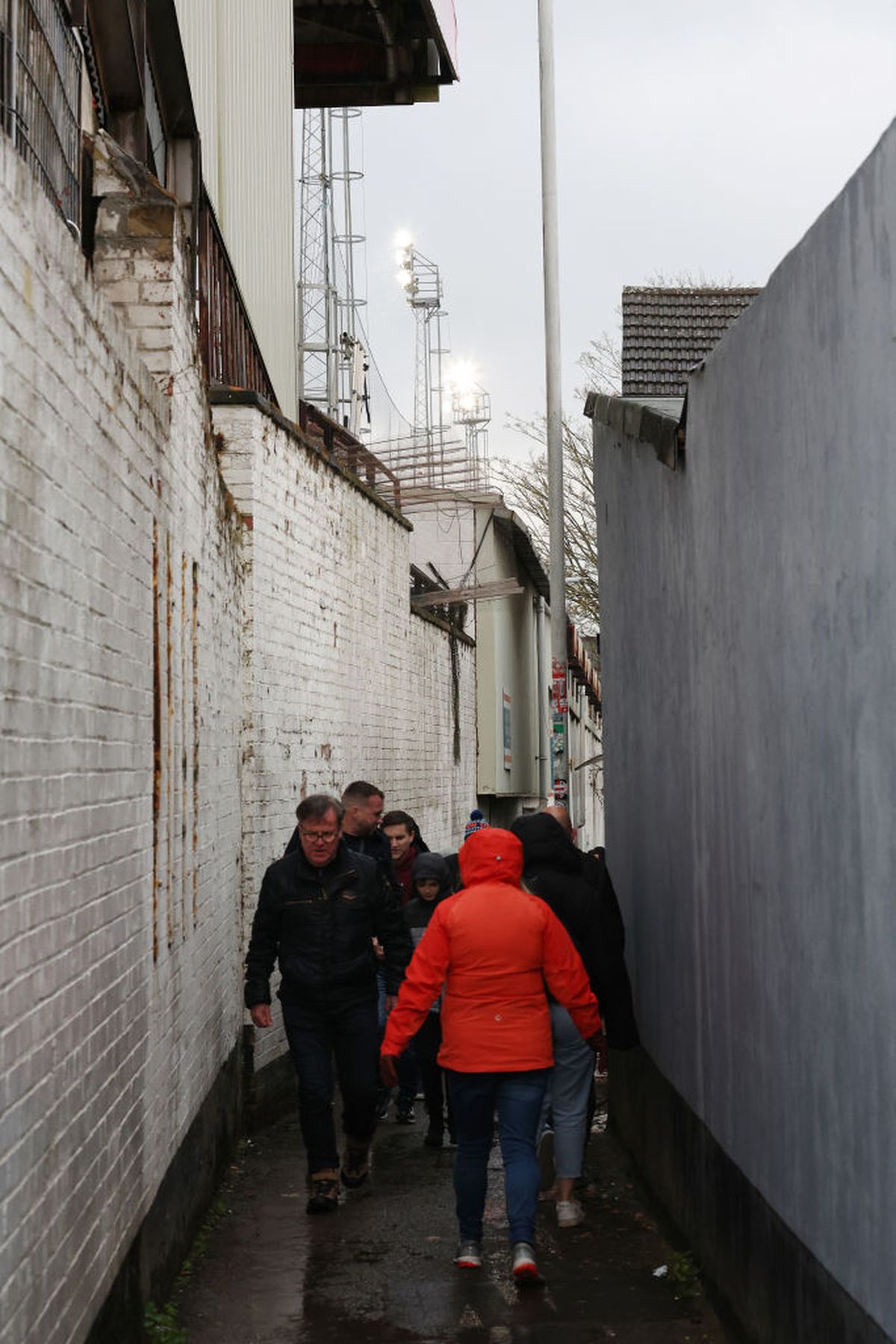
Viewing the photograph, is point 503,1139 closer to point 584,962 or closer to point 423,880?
point 584,962

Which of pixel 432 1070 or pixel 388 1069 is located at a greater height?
pixel 388 1069

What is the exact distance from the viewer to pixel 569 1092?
807 centimetres

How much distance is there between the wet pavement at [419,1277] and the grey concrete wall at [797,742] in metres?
0.72

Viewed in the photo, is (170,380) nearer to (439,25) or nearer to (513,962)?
(513,962)

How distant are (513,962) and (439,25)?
1765 cm

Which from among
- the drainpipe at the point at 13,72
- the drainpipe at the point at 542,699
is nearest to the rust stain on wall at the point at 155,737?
the drainpipe at the point at 13,72

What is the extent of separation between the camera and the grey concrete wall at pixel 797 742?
4148mm

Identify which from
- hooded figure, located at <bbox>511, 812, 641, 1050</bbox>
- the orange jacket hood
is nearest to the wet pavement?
hooded figure, located at <bbox>511, 812, 641, 1050</bbox>

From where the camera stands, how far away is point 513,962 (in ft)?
23.4

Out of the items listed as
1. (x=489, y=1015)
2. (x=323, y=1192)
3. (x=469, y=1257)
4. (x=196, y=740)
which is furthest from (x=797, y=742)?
(x=323, y=1192)

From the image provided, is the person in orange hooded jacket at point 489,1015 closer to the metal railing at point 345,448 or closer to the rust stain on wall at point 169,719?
the rust stain on wall at point 169,719

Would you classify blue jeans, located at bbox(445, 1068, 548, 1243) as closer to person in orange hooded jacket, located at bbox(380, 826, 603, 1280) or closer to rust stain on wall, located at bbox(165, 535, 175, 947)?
person in orange hooded jacket, located at bbox(380, 826, 603, 1280)

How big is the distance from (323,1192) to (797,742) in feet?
13.7

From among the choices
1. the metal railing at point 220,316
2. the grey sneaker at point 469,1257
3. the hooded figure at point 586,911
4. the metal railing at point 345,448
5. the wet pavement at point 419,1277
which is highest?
the metal railing at point 345,448
